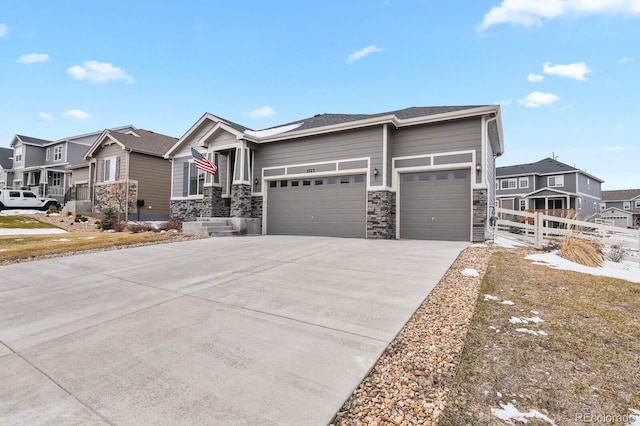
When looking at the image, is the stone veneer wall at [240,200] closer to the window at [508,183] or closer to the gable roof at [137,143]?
the gable roof at [137,143]

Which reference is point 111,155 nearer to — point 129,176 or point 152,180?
point 129,176

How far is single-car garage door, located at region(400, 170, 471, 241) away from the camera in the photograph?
9828 mm

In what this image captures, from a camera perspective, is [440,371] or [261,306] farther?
[261,306]

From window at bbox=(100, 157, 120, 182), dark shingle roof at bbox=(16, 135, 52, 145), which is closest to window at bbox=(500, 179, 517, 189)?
window at bbox=(100, 157, 120, 182)

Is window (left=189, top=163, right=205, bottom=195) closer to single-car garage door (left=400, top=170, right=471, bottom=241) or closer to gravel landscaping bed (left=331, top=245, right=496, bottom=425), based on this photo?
single-car garage door (left=400, top=170, right=471, bottom=241)


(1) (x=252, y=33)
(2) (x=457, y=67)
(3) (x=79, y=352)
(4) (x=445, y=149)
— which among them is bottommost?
(3) (x=79, y=352)

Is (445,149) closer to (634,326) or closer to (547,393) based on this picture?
(634,326)

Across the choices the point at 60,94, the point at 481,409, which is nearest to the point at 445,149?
the point at 481,409

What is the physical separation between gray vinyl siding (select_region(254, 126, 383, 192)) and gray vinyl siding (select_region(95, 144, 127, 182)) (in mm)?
10954

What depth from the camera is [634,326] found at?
3.29m

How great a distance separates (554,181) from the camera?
92.8 feet

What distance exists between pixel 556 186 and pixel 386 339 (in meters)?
33.7

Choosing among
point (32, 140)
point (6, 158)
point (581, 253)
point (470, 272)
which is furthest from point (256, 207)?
point (6, 158)

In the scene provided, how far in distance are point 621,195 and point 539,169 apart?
23.3 m
